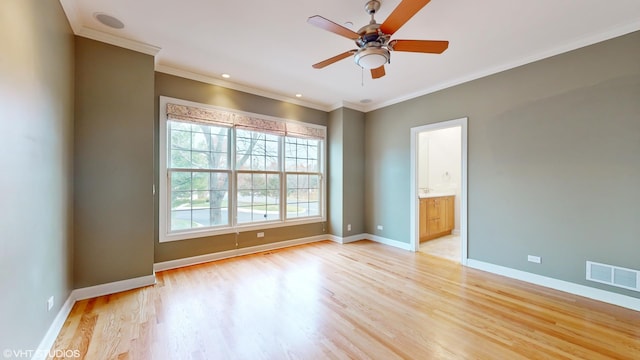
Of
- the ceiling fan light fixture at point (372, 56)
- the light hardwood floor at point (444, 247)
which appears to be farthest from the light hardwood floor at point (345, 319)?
the ceiling fan light fixture at point (372, 56)

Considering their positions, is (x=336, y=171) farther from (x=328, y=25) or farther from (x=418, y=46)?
(x=328, y=25)

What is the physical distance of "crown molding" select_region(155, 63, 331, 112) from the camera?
11.8 ft

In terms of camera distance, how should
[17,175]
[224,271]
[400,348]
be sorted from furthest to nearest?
1. [224,271]
2. [400,348]
3. [17,175]

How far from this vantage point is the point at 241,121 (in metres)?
4.24

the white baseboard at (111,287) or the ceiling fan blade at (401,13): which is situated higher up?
→ the ceiling fan blade at (401,13)

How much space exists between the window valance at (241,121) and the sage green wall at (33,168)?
1.28 m

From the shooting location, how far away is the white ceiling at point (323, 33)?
232 cm

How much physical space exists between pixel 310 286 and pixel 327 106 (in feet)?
12.1

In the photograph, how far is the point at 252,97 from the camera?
14.5 ft

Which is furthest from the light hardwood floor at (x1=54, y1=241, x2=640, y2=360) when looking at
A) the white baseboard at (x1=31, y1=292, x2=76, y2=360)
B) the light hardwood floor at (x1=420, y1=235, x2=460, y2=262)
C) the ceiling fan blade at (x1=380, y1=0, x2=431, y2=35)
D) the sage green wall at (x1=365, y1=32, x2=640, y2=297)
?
the ceiling fan blade at (x1=380, y1=0, x2=431, y2=35)

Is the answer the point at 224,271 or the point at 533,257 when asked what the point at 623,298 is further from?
the point at 224,271

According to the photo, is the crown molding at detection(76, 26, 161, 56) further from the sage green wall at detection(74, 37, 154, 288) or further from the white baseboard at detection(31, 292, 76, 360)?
the white baseboard at detection(31, 292, 76, 360)

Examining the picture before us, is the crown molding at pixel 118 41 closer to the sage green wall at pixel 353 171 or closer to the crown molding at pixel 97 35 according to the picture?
the crown molding at pixel 97 35

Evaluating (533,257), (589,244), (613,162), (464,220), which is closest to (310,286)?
(464,220)
